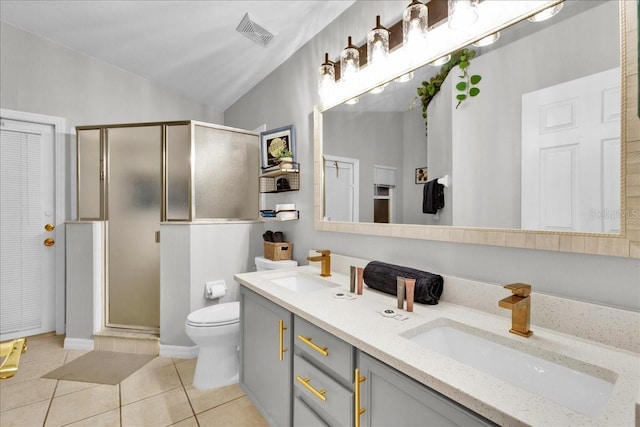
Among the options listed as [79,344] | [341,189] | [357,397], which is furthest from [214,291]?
[357,397]

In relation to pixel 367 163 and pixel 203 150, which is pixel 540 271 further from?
pixel 203 150

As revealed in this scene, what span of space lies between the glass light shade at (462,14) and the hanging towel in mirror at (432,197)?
2.13ft

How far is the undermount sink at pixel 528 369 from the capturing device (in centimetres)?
73

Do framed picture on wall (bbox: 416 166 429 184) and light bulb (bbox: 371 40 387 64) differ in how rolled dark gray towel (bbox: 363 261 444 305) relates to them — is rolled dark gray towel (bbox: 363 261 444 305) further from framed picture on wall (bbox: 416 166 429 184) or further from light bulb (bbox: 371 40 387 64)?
light bulb (bbox: 371 40 387 64)

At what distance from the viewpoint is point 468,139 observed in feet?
3.96

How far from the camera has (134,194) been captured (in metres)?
2.56

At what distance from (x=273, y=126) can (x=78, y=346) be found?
257 cm

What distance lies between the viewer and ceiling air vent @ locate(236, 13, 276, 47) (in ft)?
7.02

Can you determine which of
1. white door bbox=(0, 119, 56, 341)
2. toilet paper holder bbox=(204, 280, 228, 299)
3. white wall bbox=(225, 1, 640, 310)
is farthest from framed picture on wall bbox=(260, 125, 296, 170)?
white door bbox=(0, 119, 56, 341)

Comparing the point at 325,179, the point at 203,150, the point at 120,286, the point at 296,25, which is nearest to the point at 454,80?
the point at 325,179

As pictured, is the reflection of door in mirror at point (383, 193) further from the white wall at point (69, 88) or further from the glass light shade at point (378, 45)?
the white wall at point (69, 88)

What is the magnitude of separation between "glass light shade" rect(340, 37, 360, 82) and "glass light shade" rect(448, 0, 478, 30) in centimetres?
60

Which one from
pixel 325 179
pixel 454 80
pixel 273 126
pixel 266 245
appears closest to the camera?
A: pixel 454 80

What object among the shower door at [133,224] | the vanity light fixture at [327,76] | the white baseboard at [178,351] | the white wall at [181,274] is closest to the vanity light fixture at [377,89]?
the vanity light fixture at [327,76]
